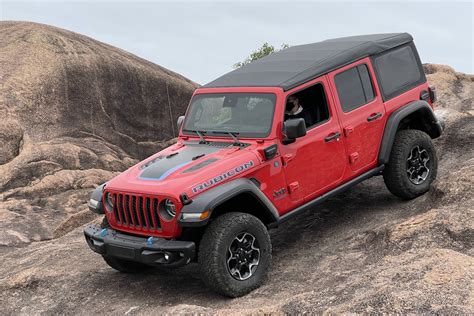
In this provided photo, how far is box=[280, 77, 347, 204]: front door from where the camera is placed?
21.3 ft

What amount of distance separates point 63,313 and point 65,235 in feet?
9.52

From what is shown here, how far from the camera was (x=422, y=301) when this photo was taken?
4.58 m

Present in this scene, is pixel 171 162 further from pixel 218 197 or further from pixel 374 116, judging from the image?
pixel 374 116

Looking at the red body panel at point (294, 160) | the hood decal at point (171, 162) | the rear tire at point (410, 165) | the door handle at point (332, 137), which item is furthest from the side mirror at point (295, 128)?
the rear tire at point (410, 165)

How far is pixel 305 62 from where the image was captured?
7160mm

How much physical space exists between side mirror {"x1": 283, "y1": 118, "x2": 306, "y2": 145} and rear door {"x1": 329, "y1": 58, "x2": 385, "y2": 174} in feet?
3.27

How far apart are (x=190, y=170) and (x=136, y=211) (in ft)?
2.23

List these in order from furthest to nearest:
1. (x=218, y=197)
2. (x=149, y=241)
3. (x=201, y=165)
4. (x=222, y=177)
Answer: (x=201, y=165) < (x=222, y=177) < (x=149, y=241) < (x=218, y=197)

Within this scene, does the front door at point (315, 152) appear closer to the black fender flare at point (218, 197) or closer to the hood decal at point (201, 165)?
the black fender flare at point (218, 197)

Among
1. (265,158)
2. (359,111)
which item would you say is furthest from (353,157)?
(265,158)

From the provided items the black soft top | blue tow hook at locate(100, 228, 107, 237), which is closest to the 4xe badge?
the black soft top

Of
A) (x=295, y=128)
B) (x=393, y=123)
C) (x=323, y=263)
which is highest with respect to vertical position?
(x=295, y=128)

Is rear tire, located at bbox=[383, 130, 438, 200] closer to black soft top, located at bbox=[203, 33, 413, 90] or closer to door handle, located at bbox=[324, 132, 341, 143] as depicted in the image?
door handle, located at bbox=[324, 132, 341, 143]

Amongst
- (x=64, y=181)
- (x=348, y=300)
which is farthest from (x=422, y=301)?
(x=64, y=181)
